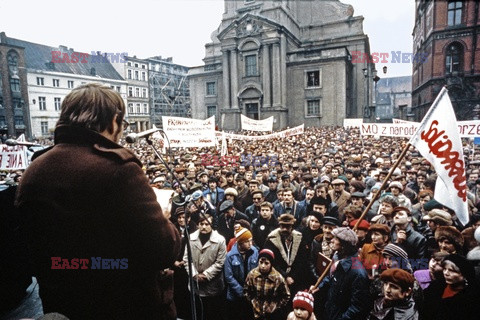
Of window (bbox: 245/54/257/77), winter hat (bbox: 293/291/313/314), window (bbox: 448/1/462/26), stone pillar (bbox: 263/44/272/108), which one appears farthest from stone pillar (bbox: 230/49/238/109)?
winter hat (bbox: 293/291/313/314)

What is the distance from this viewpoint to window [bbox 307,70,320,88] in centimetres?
3544

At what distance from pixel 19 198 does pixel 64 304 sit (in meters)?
0.53

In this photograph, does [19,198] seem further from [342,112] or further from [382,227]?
[342,112]

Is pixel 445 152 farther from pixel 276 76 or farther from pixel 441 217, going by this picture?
pixel 276 76

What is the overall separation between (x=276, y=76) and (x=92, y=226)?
3622cm

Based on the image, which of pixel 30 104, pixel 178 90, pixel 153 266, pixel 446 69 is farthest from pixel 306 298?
pixel 178 90

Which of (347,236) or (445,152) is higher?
(445,152)

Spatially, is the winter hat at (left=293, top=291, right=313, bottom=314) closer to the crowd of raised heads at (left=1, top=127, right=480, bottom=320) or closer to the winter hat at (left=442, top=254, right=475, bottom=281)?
the crowd of raised heads at (left=1, top=127, right=480, bottom=320)

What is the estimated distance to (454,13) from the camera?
30594 millimetres

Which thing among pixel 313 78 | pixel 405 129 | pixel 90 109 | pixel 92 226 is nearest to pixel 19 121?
pixel 313 78

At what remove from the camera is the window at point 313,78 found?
35.4 metres

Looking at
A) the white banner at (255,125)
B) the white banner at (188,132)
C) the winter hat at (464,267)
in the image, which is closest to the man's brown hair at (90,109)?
the winter hat at (464,267)

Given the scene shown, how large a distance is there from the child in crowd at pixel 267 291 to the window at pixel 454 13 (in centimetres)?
3752

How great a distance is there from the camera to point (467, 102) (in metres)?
29.9
